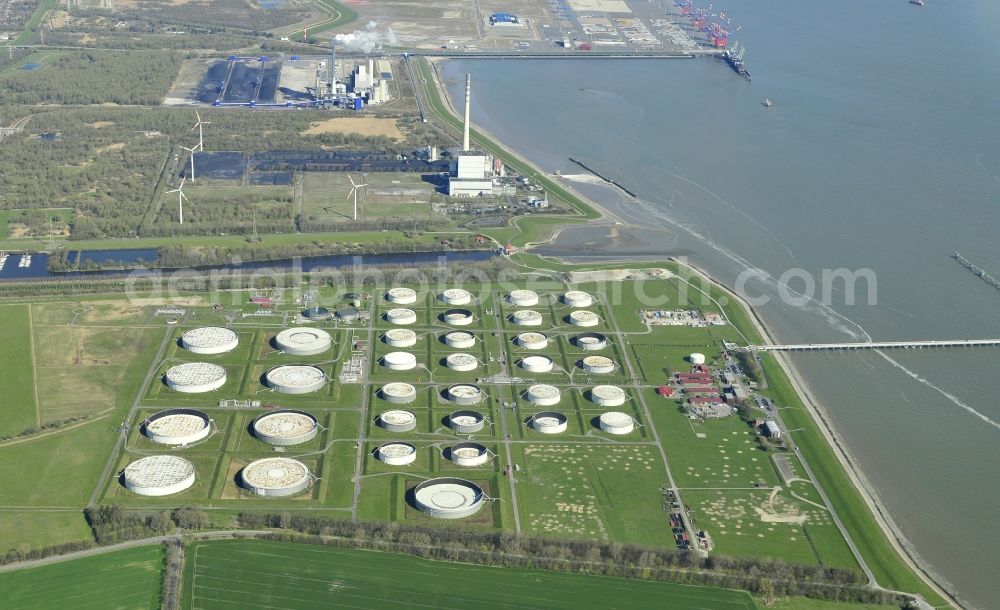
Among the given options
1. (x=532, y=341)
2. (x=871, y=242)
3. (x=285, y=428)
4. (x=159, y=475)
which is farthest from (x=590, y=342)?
(x=871, y=242)

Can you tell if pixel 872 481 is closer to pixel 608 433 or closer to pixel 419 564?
pixel 608 433

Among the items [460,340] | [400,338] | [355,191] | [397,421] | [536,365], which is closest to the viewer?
[397,421]

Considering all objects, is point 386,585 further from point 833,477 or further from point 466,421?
point 833,477

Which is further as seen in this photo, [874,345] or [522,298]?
[522,298]

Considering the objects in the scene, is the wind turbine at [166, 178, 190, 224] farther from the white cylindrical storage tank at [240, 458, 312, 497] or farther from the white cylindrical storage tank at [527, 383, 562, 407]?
the white cylindrical storage tank at [527, 383, 562, 407]

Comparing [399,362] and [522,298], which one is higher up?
[522,298]

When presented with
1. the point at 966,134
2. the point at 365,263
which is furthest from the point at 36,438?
the point at 966,134

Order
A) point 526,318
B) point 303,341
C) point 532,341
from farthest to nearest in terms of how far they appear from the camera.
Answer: point 526,318
point 532,341
point 303,341

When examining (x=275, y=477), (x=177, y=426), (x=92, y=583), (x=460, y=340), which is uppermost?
(x=460, y=340)
